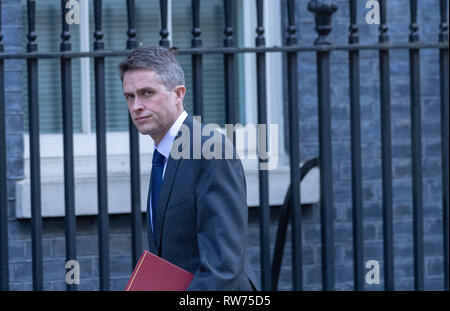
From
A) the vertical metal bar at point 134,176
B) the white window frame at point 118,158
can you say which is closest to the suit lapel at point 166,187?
the vertical metal bar at point 134,176

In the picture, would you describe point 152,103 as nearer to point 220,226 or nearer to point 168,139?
point 168,139

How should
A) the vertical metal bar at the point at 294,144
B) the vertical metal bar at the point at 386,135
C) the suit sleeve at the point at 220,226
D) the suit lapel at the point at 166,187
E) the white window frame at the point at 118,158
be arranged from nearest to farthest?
the suit sleeve at the point at 220,226, the suit lapel at the point at 166,187, the vertical metal bar at the point at 294,144, the vertical metal bar at the point at 386,135, the white window frame at the point at 118,158

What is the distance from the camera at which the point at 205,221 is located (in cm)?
275

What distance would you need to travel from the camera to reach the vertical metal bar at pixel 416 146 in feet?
15.5

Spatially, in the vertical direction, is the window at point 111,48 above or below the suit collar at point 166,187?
above

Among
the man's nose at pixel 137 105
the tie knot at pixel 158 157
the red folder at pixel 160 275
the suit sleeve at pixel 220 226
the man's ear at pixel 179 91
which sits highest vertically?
the man's ear at pixel 179 91

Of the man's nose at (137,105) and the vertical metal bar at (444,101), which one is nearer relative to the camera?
the man's nose at (137,105)

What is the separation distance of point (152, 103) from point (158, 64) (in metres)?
0.13

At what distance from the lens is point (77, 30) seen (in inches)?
241

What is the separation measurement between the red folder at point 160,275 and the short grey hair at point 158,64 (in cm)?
55

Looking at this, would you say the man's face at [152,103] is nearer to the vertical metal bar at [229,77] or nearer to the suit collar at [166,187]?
the suit collar at [166,187]

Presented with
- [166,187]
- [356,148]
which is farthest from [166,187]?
[356,148]

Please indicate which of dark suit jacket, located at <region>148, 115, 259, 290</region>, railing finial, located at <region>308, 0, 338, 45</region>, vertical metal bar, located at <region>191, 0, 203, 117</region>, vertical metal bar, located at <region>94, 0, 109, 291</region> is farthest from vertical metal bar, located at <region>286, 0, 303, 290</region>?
dark suit jacket, located at <region>148, 115, 259, 290</region>
